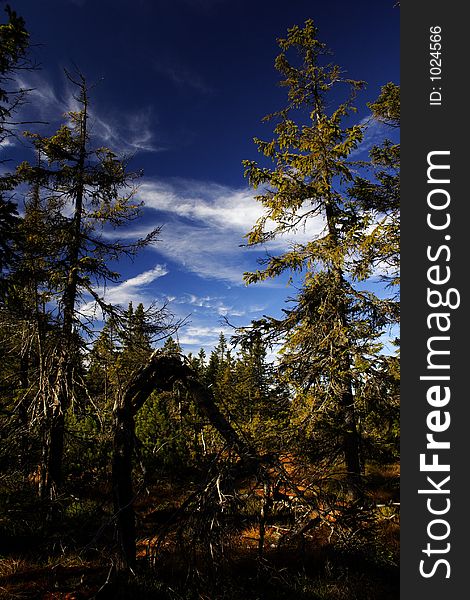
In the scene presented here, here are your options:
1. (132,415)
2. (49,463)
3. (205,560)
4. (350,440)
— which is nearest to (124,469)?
(132,415)

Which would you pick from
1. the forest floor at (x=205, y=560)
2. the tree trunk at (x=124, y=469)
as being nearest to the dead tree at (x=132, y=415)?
the tree trunk at (x=124, y=469)

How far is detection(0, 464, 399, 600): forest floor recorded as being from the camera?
9.06 ft

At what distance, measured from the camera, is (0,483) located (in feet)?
19.9

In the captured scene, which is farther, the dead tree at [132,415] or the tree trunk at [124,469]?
the tree trunk at [124,469]

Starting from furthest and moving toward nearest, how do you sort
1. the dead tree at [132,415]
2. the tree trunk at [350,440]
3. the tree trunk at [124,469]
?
1. the tree trunk at [350,440]
2. the tree trunk at [124,469]
3. the dead tree at [132,415]

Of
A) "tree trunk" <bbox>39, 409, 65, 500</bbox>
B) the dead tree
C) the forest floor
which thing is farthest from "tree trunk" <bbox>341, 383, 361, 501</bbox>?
"tree trunk" <bbox>39, 409, 65, 500</bbox>

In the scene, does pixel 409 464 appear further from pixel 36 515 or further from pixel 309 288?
pixel 36 515

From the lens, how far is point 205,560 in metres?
2.69

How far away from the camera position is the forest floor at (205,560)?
2762 millimetres

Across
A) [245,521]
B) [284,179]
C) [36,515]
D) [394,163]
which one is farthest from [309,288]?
[36,515]

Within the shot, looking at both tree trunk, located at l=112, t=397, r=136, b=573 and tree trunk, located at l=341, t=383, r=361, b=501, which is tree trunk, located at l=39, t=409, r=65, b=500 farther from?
tree trunk, located at l=341, t=383, r=361, b=501

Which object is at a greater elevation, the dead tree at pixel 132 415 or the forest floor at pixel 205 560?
the dead tree at pixel 132 415

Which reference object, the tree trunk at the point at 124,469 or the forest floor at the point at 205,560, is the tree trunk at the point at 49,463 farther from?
the tree trunk at the point at 124,469

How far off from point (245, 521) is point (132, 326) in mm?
9080
